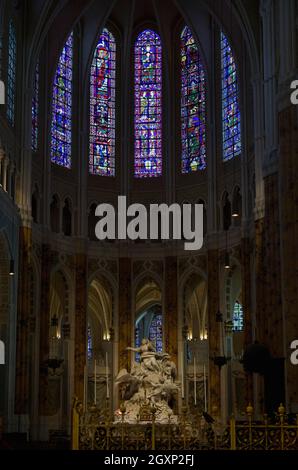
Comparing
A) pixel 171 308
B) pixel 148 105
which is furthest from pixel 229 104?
pixel 171 308

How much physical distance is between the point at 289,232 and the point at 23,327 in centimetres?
1360

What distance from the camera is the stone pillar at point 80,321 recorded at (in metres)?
39.8

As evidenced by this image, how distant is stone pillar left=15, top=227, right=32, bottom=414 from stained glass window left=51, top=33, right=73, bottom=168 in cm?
592

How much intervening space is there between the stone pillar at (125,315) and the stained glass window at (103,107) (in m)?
4.94

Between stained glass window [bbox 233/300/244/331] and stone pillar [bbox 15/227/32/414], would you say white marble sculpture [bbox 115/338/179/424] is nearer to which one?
stone pillar [bbox 15/227/32/414]

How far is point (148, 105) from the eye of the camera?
145 feet

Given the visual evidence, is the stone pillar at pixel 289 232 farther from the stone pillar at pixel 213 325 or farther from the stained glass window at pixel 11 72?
the stained glass window at pixel 11 72

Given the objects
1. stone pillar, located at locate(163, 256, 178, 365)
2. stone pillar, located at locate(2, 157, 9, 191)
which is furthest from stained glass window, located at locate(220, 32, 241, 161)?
stone pillar, located at locate(2, 157, 9, 191)

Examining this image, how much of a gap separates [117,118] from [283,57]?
641 inches

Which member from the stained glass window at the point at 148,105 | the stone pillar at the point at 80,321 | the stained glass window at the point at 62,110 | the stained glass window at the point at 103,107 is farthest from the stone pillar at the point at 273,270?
the stained glass window at the point at 103,107

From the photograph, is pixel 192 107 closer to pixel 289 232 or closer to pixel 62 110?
pixel 62 110

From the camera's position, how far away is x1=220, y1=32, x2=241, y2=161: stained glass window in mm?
40406
